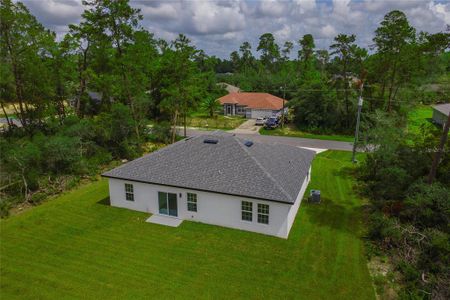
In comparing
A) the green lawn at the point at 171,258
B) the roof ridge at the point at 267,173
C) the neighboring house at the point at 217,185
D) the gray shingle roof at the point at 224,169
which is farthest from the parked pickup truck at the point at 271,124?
the green lawn at the point at 171,258

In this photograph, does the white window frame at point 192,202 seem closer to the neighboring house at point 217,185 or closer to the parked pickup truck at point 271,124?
the neighboring house at point 217,185

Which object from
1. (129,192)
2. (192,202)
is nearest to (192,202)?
(192,202)

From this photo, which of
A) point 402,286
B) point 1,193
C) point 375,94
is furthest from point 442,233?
point 375,94

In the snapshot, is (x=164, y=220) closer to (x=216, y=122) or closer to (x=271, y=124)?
(x=271, y=124)

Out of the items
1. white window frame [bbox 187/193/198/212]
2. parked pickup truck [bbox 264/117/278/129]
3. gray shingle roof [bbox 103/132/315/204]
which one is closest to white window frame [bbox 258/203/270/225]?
gray shingle roof [bbox 103/132/315/204]

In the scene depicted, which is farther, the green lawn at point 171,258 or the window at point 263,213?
the window at point 263,213

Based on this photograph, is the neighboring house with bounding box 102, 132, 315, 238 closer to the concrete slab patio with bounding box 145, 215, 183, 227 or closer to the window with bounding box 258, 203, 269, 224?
the window with bounding box 258, 203, 269, 224

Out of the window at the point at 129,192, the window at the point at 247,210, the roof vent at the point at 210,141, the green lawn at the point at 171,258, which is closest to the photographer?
the green lawn at the point at 171,258
